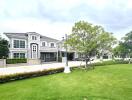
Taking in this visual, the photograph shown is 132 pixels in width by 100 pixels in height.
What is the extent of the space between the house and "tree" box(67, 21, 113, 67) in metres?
19.1

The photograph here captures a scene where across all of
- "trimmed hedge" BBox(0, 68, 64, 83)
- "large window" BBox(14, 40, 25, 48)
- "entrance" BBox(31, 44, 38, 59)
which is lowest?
"trimmed hedge" BBox(0, 68, 64, 83)

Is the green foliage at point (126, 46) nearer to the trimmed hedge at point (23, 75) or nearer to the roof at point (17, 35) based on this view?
the roof at point (17, 35)

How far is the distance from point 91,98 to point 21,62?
2940 centimetres

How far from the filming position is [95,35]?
2931 centimetres

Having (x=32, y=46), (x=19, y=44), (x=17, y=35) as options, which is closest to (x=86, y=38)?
(x=32, y=46)

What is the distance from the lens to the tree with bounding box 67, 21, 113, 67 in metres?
28.5

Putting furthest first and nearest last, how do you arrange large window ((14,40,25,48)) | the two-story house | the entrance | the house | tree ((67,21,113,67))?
the entrance → large window ((14,40,25,48)) → the house → the two-story house → tree ((67,21,113,67))

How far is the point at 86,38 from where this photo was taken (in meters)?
29.2

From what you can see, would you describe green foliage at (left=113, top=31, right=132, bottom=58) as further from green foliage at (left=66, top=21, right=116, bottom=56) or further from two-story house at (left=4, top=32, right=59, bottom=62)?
green foliage at (left=66, top=21, right=116, bottom=56)

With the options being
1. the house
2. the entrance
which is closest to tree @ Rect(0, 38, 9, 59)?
the house

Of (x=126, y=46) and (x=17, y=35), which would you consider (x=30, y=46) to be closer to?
(x=17, y=35)

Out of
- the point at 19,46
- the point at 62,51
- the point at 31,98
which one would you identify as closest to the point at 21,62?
the point at 19,46

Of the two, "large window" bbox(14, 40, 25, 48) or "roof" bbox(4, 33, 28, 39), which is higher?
"roof" bbox(4, 33, 28, 39)

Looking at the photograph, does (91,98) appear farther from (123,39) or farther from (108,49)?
(123,39)
